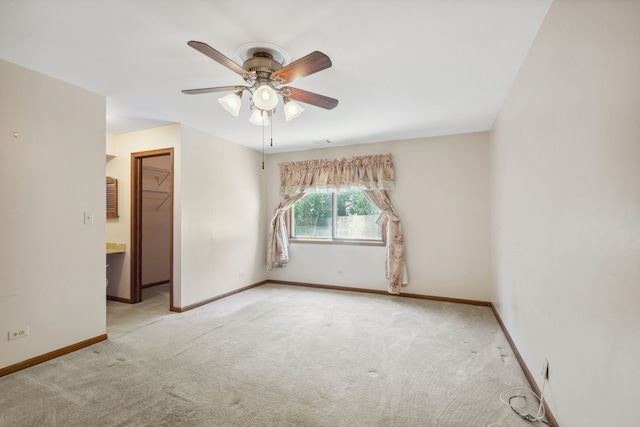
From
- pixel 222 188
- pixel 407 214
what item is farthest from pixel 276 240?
pixel 407 214

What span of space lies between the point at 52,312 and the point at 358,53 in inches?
132

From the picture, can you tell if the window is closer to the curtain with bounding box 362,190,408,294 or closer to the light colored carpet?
the curtain with bounding box 362,190,408,294

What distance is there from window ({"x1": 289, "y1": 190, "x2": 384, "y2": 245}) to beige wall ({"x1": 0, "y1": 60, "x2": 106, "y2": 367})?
3126 millimetres

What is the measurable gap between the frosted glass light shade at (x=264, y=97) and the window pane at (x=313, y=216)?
10.8ft

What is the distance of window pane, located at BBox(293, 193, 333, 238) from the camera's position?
17.3ft

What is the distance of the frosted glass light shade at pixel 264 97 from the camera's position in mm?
2004

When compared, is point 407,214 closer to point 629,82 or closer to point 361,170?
point 361,170

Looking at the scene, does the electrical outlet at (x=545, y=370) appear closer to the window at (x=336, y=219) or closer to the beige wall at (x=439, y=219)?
the beige wall at (x=439, y=219)

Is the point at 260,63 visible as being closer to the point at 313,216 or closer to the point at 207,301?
the point at 207,301

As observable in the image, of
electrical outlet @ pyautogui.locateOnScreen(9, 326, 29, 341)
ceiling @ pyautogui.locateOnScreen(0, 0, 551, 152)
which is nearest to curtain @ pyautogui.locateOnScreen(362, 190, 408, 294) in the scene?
ceiling @ pyautogui.locateOnScreen(0, 0, 551, 152)

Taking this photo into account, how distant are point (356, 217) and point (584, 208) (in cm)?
377

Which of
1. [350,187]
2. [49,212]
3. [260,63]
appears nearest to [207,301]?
[49,212]

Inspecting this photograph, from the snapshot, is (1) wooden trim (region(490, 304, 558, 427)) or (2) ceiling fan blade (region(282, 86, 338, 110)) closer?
(1) wooden trim (region(490, 304, 558, 427))

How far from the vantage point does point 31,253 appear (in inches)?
96.0
